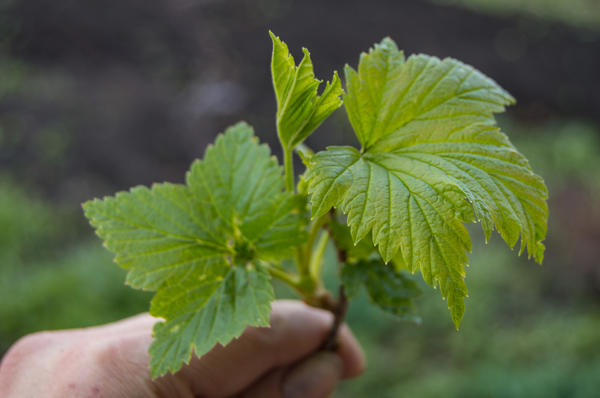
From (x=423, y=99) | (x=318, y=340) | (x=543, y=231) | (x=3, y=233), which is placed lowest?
(x=318, y=340)

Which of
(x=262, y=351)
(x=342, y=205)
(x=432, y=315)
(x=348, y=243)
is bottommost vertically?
(x=432, y=315)

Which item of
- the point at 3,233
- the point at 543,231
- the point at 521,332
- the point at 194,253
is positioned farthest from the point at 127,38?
the point at 543,231

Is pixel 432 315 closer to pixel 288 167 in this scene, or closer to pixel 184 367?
pixel 184 367

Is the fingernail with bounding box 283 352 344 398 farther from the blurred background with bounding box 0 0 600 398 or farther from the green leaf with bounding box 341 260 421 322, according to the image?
the blurred background with bounding box 0 0 600 398

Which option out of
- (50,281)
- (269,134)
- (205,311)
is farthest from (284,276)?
(269,134)

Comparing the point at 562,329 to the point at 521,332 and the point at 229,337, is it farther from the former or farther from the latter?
the point at 229,337

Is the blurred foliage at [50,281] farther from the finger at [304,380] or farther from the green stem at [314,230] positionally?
the green stem at [314,230]

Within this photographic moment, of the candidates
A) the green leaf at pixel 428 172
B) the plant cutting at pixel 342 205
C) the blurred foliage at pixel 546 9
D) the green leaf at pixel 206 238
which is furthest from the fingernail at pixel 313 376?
the blurred foliage at pixel 546 9
